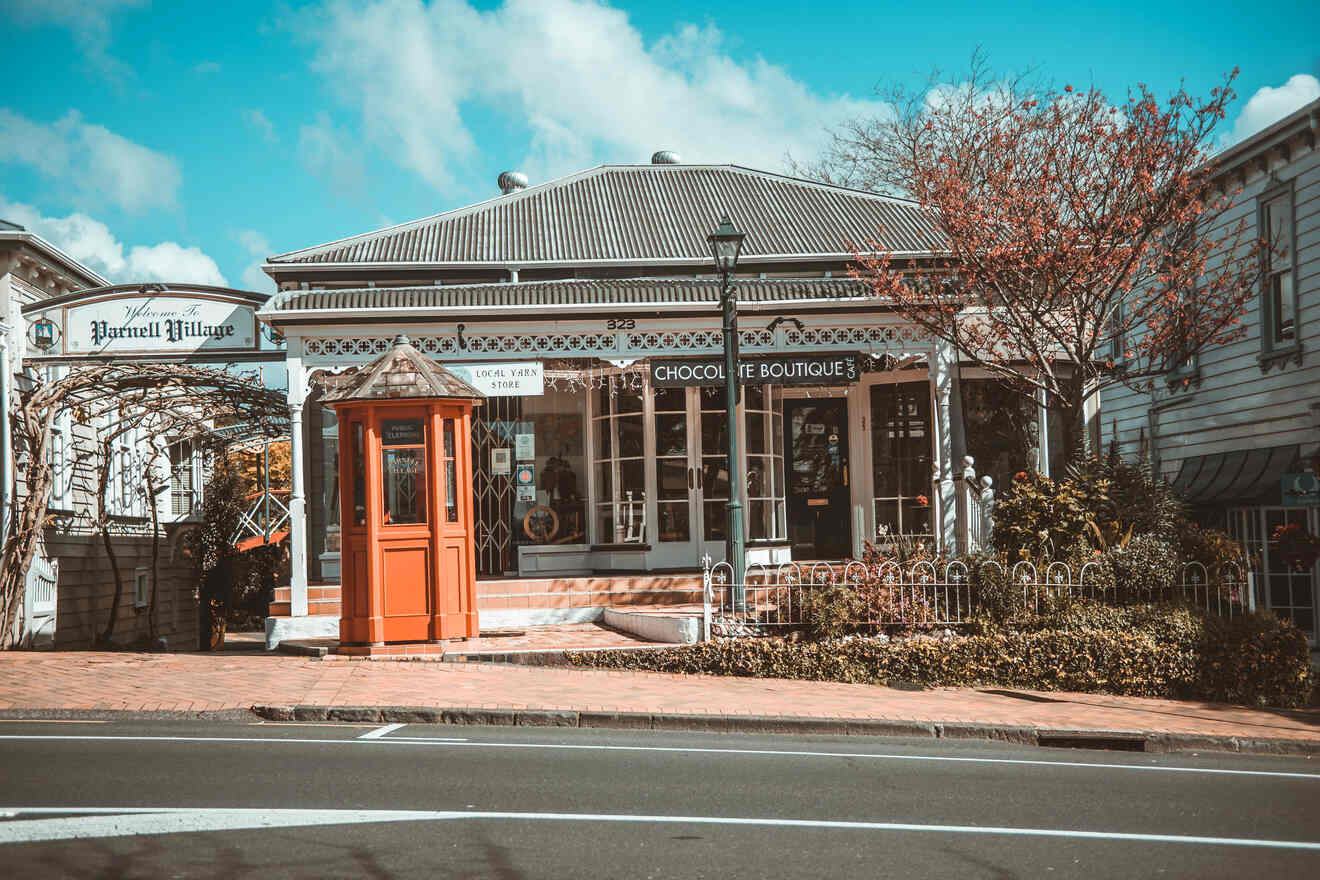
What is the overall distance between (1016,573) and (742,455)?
17.4ft

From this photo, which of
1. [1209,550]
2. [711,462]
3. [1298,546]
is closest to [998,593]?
[1209,550]

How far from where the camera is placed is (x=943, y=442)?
16.2 metres

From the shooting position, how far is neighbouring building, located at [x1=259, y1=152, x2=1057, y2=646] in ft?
52.3

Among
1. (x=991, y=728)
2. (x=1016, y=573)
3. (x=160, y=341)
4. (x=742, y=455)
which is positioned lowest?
(x=991, y=728)

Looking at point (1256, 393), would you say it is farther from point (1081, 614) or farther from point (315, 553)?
point (315, 553)

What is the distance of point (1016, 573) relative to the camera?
1297 centimetres

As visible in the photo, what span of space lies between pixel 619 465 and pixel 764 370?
2795mm

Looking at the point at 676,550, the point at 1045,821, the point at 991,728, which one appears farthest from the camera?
the point at 676,550

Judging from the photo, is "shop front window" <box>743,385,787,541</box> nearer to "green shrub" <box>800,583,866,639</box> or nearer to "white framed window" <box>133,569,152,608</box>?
"green shrub" <box>800,583,866,639</box>

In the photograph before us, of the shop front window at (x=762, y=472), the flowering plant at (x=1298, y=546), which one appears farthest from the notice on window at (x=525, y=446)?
the flowering plant at (x=1298, y=546)

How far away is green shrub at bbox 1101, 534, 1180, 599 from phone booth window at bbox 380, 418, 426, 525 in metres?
7.43

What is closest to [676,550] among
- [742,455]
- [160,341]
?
[742,455]

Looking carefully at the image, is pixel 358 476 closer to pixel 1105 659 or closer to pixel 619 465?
pixel 619 465

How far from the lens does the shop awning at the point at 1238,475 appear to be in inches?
650
